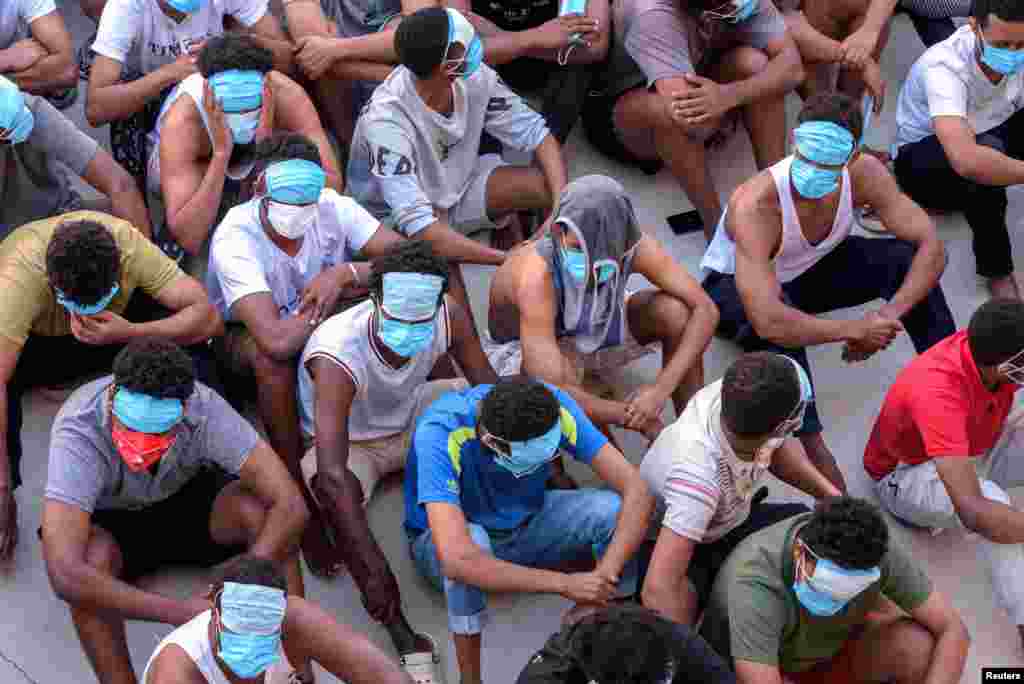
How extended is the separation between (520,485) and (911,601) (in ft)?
3.47

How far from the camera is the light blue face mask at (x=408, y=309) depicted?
15.0 ft

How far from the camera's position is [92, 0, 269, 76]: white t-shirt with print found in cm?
547

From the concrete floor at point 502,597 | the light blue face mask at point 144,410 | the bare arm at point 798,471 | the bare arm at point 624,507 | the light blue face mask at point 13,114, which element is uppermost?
the light blue face mask at point 13,114

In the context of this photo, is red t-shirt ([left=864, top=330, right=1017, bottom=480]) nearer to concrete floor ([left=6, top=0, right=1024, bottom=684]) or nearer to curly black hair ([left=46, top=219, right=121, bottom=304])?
concrete floor ([left=6, top=0, right=1024, bottom=684])

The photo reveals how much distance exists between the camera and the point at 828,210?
17.0 ft

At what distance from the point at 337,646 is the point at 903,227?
90.3 inches

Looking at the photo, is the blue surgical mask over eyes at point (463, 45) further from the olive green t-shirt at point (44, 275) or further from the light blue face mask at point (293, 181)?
the olive green t-shirt at point (44, 275)

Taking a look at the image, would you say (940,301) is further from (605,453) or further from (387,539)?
(387,539)

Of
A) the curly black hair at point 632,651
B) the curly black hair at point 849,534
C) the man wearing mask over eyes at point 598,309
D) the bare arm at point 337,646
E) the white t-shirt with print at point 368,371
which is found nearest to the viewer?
the curly black hair at point 632,651

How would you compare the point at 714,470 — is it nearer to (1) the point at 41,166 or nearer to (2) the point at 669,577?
(2) the point at 669,577

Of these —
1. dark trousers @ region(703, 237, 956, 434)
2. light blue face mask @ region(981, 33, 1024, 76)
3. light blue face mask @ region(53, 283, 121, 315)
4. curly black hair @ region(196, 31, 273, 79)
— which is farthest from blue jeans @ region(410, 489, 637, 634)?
light blue face mask @ region(981, 33, 1024, 76)

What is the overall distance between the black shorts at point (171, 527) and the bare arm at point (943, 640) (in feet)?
6.07

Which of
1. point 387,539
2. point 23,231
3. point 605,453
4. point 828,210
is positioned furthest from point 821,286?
point 23,231

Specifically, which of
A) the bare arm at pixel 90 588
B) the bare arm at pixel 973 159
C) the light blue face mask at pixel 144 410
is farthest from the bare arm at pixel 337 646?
the bare arm at pixel 973 159
